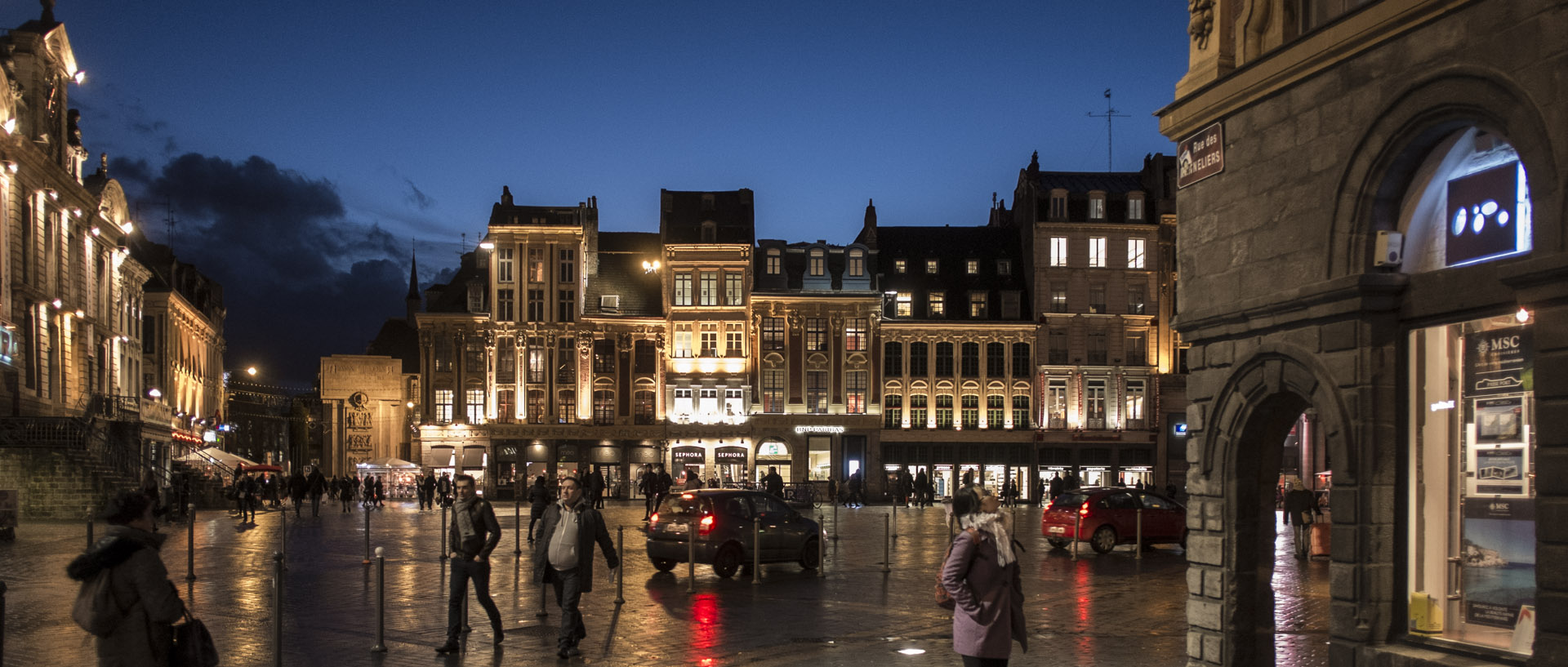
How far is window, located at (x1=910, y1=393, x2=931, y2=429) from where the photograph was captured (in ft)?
218

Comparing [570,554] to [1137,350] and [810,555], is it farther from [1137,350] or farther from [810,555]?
[1137,350]

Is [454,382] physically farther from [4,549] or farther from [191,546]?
[191,546]

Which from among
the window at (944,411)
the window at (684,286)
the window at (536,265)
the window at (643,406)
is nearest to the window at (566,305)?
the window at (536,265)

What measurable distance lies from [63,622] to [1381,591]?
1311 cm

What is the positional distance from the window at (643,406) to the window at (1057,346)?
20473mm

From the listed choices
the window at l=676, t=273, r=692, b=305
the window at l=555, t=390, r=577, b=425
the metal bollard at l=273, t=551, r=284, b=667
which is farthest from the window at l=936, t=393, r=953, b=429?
the metal bollard at l=273, t=551, r=284, b=667

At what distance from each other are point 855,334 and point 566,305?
15025 mm

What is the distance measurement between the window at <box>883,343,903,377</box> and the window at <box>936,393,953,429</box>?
2501 millimetres

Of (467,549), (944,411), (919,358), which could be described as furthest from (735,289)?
(467,549)

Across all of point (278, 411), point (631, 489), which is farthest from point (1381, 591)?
point (278, 411)

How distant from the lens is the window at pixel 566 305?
67312 millimetres

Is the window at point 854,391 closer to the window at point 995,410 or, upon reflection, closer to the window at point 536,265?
the window at point 995,410

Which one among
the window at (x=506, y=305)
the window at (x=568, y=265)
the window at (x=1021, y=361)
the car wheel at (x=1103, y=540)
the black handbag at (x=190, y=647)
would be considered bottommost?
the car wheel at (x=1103, y=540)

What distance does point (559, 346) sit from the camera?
6731 cm
